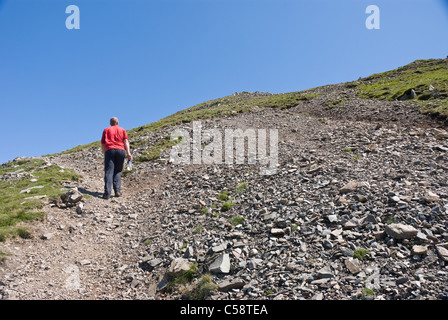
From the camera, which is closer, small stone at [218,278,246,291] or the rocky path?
the rocky path

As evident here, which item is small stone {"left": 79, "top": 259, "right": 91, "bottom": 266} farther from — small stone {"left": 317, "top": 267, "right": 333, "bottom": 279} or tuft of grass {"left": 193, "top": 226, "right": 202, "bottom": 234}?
small stone {"left": 317, "top": 267, "right": 333, "bottom": 279}

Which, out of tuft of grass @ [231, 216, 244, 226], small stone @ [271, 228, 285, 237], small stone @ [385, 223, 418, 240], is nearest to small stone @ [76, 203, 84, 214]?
tuft of grass @ [231, 216, 244, 226]

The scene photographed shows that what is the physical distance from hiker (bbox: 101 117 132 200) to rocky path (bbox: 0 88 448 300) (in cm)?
92

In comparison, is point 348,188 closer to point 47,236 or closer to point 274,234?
point 274,234

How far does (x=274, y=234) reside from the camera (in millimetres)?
8352

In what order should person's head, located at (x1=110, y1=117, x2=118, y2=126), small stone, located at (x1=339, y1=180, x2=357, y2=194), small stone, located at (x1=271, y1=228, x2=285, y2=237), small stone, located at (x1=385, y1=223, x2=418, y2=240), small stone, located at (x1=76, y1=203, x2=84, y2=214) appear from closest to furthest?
small stone, located at (x1=385, y1=223, x2=418, y2=240)
small stone, located at (x1=271, y1=228, x2=285, y2=237)
small stone, located at (x1=339, y1=180, x2=357, y2=194)
small stone, located at (x1=76, y1=203, x2=84, y2=214)
person's head, located at (x1=110, y1=117, x2=118, y2=126)

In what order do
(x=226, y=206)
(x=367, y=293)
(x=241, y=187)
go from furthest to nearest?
(x=241, y=187) → (x=226, y=206) → (x=367, y=293)

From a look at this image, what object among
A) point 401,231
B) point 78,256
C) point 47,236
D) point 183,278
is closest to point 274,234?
point 183,278

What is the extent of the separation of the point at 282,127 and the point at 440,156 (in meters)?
14.0

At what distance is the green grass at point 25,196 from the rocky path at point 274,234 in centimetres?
50

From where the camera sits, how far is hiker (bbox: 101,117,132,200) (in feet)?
44.1

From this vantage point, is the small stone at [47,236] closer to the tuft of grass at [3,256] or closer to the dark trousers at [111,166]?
the tuft of grass at [3,256]

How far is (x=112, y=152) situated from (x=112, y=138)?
0.75m
